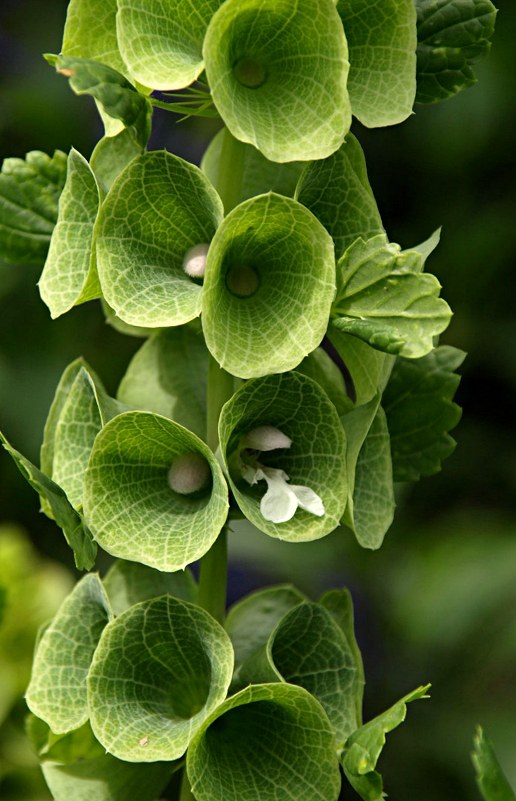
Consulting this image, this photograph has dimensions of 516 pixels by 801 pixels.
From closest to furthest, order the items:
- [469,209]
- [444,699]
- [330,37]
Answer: [330,37] → [444,699] → [469,209]

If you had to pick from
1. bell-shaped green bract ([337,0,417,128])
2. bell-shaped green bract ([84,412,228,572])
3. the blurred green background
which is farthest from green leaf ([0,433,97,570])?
the blurred green background

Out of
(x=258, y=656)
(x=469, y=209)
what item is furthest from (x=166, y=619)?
(x=469, y=209)

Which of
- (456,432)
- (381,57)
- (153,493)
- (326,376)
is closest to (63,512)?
(153,493)

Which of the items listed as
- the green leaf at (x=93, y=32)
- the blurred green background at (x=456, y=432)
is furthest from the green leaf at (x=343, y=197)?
the blurred green background at (x=456, y=432)

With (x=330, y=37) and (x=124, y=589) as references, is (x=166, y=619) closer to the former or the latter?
(x=124, y=589)

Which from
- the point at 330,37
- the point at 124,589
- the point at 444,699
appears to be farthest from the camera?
the point at 444,699

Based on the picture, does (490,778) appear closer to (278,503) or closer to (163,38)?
(278,503)

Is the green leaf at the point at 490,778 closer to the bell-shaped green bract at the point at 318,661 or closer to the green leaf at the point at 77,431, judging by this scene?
the bell-shaped green bract at the point at 318,661
